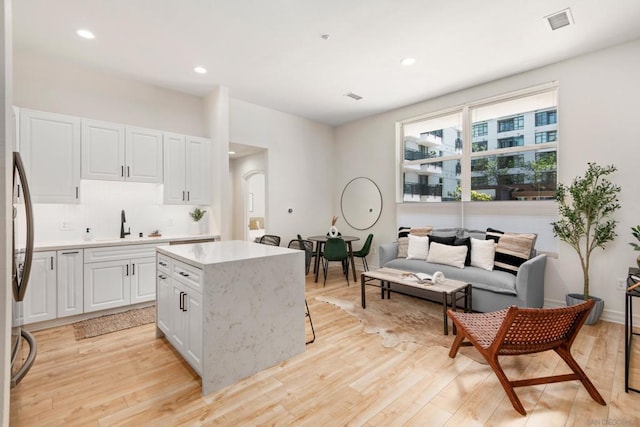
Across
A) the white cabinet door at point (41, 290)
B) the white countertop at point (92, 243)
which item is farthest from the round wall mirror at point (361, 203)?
the white cabinet door at point (41, 290)

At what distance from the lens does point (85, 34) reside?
9.87 ft

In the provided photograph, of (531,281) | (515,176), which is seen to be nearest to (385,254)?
(531,281)

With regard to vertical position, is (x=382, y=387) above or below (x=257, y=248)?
below

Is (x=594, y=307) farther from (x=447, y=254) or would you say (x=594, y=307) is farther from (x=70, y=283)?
(x=70, y=283)

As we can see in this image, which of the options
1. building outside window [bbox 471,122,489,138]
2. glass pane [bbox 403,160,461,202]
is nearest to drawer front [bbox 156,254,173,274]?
glass pane [bbox 403,160,461,202]

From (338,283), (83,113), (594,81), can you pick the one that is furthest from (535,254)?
(83,113)

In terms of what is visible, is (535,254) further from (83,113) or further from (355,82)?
(83,113)

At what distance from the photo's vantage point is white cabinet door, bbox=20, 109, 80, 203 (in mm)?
3131

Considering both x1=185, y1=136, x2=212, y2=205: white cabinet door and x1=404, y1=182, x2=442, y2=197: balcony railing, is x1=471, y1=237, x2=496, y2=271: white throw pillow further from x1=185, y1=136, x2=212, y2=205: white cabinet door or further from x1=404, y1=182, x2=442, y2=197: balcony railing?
x1=185, y1=136, x2=212, y2=205: white cabinet door

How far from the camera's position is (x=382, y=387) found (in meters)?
2.08

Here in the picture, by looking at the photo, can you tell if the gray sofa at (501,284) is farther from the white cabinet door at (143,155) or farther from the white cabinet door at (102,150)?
the white cabinet door at (102,150)

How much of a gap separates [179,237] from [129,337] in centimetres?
149

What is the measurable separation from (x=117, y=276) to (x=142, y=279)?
27 centimetres

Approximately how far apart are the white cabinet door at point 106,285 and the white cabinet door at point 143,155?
3.73 feet
